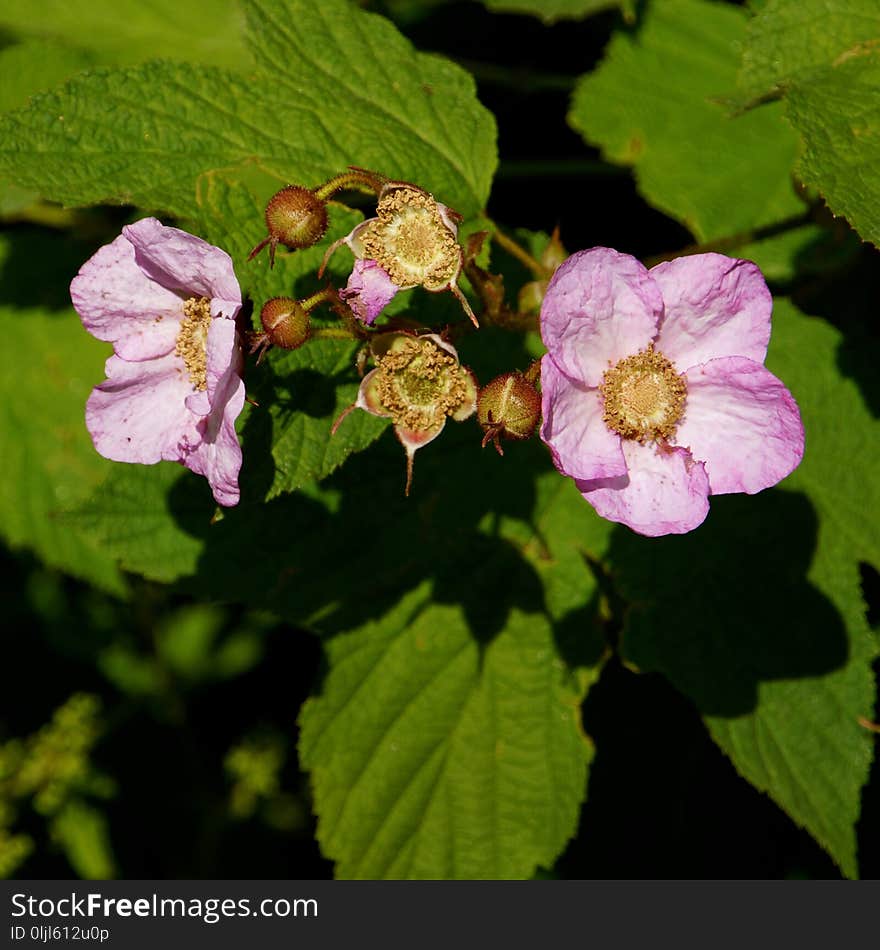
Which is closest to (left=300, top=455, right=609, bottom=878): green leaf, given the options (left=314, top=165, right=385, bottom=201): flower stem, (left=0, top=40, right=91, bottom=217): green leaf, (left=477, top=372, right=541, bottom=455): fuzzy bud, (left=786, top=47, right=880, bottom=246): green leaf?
(left=477, top=372, right=541, bottom=455): fuzzy bud

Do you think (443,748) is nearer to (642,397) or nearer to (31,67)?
(642,397)

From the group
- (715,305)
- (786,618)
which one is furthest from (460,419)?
(786,618)

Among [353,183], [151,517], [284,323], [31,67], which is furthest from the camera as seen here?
[31,67]

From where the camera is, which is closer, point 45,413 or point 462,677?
point 462,677

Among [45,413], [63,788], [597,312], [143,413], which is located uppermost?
[597,312]

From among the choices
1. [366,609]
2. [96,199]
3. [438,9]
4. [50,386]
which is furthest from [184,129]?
[438,9]

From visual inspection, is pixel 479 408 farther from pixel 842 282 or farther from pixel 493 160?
pixel 842 282

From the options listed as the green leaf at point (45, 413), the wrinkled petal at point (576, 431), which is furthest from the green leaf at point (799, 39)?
the green leaf at point (45, 413)
